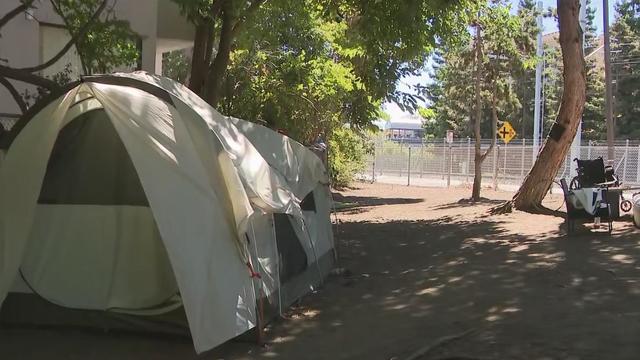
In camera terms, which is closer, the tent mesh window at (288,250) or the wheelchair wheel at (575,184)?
the tent mesh window at (288,250)

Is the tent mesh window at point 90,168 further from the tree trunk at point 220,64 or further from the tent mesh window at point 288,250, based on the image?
the tree trunk at point 220,64

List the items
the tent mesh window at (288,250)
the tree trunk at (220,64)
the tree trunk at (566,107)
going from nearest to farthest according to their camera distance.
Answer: the tent mesh window at (288,250)
the tree trunk at (220,64)
the tree trunk at (566,107)

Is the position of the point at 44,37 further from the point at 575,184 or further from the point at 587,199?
the point at 575,184

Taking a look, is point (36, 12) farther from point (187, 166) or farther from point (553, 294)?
point (553, 294)

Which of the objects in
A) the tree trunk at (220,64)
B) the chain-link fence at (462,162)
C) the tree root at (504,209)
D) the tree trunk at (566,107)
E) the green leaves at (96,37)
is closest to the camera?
the green leaves at (96,37)

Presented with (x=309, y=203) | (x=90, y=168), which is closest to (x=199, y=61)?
(x=309, y=203)

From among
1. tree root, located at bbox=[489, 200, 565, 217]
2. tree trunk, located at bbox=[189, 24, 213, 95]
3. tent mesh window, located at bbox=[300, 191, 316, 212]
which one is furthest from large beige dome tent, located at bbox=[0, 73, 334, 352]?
tree root, located at bbox=[489, 200, 565, 217]

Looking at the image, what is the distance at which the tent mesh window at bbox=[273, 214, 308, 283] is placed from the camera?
6.94m

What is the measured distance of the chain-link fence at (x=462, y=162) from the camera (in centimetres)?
2756

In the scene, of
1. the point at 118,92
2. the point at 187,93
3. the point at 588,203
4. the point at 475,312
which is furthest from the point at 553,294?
the point at 118,92

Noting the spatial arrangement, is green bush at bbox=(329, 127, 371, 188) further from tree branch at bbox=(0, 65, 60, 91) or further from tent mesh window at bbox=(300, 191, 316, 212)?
tree branch at bbox=(0, 65, 60, 91)

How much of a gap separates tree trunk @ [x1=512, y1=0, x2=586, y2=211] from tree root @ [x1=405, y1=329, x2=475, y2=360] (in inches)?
334

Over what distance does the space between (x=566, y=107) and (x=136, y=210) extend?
32.1 feet

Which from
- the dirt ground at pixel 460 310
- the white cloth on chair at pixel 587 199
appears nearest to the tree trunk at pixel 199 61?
the dirt ground at pixel 460 310
